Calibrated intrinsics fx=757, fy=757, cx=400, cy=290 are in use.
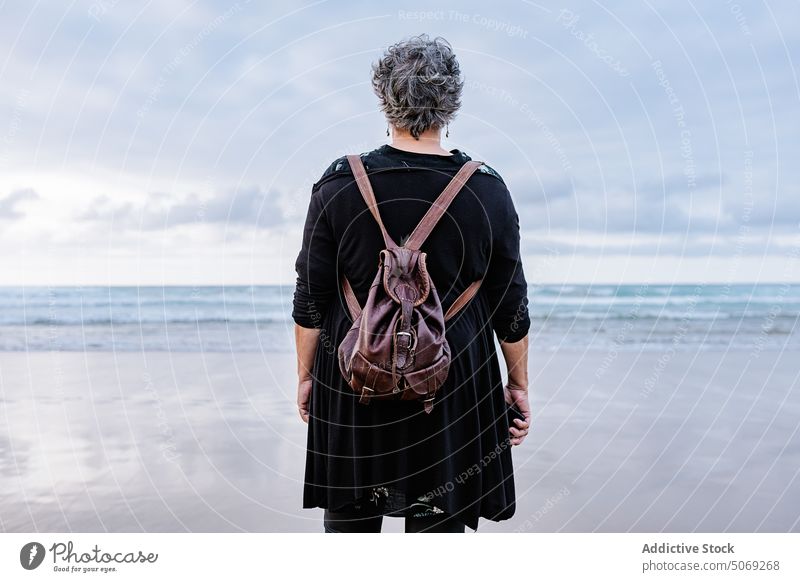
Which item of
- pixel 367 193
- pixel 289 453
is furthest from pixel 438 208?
pixel 289 453

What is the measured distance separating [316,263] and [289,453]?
3.54m

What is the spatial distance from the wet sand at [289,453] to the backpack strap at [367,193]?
2.66 m

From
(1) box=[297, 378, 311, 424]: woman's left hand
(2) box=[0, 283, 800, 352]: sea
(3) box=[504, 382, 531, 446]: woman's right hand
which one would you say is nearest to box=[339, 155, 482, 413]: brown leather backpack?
(1) box=[297, 378, 311, 424]: woman's left hand

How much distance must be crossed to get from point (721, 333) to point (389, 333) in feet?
43.7

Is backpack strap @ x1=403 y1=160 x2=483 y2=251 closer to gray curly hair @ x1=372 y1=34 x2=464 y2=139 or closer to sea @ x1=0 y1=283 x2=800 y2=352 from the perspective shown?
gray curly hair @ x1=372 y1=34 x2=464 y2=139

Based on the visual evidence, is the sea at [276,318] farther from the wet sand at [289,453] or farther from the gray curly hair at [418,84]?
the gray curly hair at [418,84]

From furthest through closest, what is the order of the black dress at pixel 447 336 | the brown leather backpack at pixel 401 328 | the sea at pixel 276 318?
the sea at pixel 276 318, the black dress at pixel 447 336, the brown leather backpack at pixel 401 328

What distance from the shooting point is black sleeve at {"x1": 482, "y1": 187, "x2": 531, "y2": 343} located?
2.42 meters

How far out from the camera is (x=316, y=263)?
2.42 meters

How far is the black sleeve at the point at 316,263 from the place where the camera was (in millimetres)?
2393

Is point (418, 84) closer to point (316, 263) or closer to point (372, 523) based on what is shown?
point (316, 263)

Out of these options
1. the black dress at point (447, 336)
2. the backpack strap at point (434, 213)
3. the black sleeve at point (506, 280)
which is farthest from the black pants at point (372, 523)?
the backpack strap at point (434, 213)

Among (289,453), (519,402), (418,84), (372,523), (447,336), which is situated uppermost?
(418,84)
